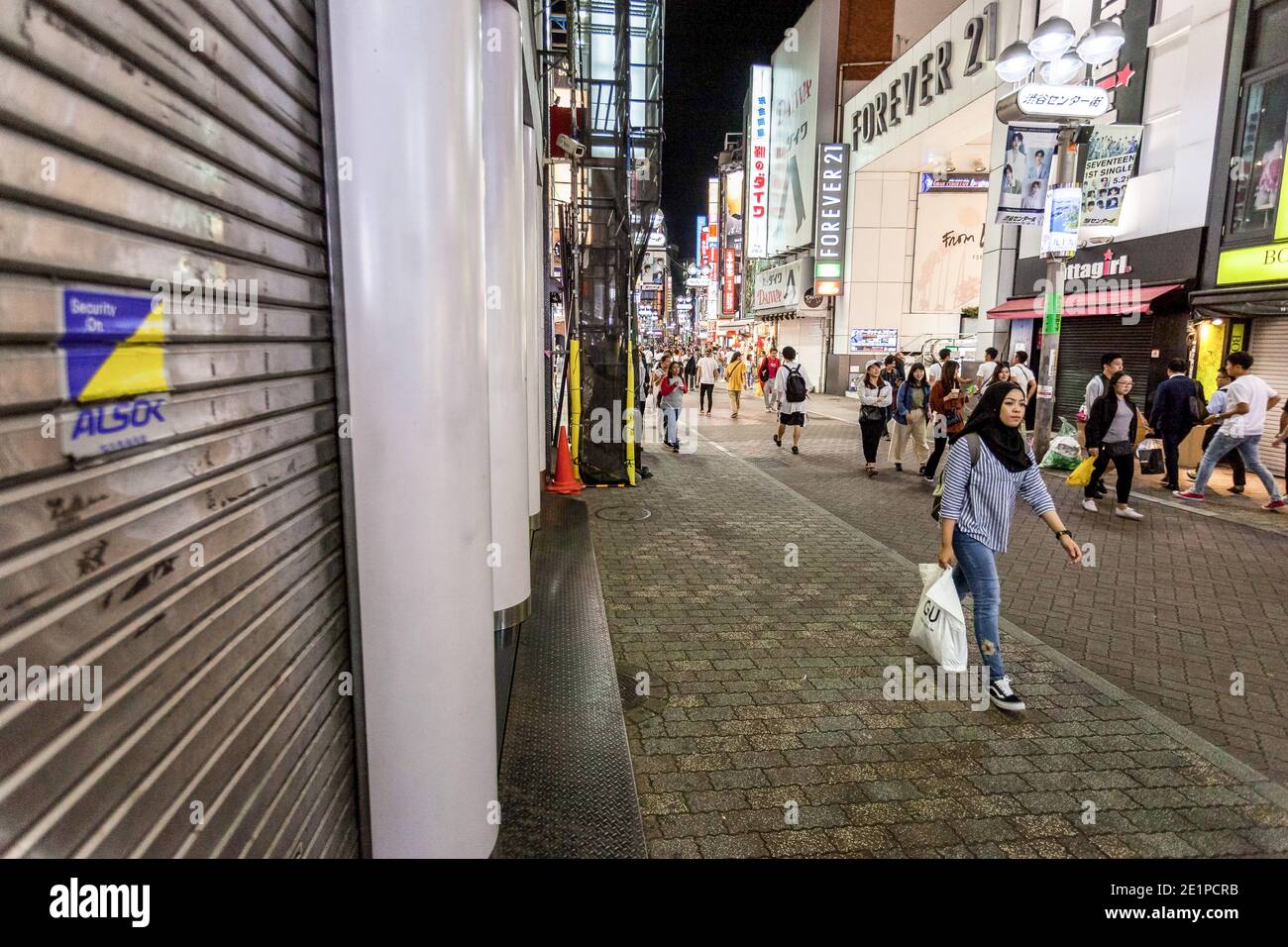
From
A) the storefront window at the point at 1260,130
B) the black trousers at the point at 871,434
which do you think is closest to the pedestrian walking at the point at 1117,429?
the black trousers at the point at 871,434

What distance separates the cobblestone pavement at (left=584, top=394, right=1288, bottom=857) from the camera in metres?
3.28

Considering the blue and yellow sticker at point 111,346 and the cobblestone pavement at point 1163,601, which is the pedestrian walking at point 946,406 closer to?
the cobblestone pavement at point 1163,601

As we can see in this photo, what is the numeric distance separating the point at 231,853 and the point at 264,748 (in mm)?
256

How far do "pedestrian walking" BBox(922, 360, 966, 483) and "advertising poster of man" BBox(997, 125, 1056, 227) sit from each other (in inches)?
141

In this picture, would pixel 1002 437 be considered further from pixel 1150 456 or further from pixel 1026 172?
pixel 1026 172

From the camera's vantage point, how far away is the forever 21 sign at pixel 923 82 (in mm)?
21156

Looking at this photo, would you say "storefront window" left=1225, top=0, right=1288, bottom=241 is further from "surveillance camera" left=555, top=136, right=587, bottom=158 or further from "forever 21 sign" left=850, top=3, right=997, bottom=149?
"surveillance camera" left=555, top=136, right=587, bottom=158

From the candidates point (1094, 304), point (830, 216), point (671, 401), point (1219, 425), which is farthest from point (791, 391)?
point (830, 216)

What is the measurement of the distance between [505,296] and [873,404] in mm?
8156

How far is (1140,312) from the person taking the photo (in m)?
14.8

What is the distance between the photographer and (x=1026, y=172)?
42.8 feet

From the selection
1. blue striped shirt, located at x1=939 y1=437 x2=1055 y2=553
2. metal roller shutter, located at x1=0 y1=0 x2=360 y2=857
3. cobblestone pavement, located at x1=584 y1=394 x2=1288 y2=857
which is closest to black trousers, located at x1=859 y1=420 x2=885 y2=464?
cobblestone pavement, located at x1=584 y1=394 x2=1288 y2=857

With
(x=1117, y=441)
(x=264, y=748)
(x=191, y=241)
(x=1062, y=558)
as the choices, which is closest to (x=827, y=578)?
(x=1062, y=558)
